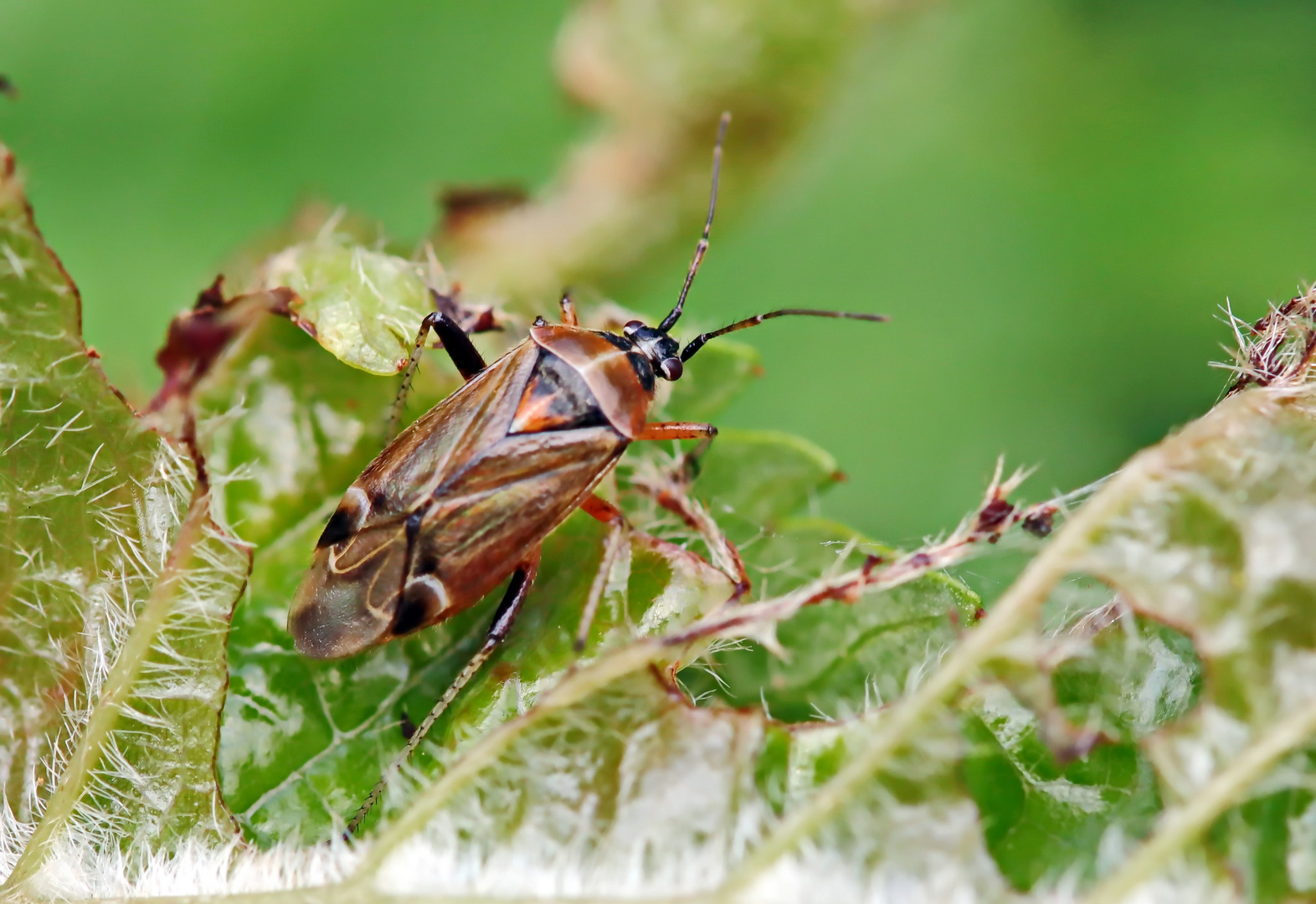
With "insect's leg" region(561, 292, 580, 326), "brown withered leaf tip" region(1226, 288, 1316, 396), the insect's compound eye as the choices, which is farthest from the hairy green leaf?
"brown withered leaf tip" region(1226, 288, 1316, 396)

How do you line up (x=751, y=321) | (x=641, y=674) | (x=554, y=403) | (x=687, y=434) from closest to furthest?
(x=641, y=674) < (x=687, y=434) < (x=554, y=403) < (x=751, y=321)

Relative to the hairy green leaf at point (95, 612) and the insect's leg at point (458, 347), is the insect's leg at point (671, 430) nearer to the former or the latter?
the insect's leg at point (458, 347)

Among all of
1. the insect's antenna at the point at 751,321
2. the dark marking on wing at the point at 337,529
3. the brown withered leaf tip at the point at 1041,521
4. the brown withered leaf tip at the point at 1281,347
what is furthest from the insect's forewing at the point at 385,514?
the brown withered leaf tip at the point at 1281,347

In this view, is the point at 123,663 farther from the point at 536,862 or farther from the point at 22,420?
the point at 536,862

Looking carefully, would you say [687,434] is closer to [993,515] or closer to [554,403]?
[554,403]

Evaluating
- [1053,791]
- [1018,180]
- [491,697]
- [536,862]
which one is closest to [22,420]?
[491,697]

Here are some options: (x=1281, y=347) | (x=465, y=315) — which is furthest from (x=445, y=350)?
(x=1281, y=347)

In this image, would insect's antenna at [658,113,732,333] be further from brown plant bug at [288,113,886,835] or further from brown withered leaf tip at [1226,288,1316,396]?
brown withered leaf tip at [1226,288,1316,396]
